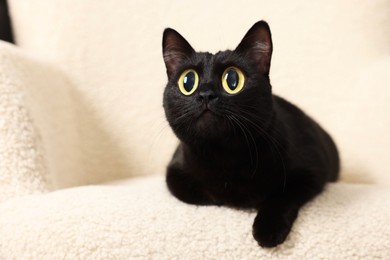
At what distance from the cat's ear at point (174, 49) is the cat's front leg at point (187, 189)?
26 centimetres

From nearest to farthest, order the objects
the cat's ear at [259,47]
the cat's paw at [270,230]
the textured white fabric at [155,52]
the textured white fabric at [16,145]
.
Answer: the cat's paw at [270,230], the cat's ear at [259,47], the textured white fabric at [16,145], the textured white fabric at [155,52]

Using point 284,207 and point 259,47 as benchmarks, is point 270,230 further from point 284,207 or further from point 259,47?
point 259,47

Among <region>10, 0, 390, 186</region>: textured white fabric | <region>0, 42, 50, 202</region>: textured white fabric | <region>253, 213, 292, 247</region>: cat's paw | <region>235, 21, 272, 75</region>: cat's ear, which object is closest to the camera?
<region>253, 213, 292, 247</region>: cat's paw

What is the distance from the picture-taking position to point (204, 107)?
0.76 m

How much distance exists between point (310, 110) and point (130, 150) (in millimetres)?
686

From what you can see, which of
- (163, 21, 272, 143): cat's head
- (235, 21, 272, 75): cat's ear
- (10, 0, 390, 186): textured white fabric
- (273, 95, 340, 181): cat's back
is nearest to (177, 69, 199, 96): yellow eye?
(163, 21, 272, 143): cat's head

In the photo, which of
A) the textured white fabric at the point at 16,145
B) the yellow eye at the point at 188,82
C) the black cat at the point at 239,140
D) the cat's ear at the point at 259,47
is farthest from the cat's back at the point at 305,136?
the textured white fabric at the point at 16,145

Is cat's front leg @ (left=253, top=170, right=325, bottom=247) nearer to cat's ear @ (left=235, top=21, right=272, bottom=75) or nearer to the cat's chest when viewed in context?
the cat's chest

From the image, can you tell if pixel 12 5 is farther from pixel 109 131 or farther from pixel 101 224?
pixel 101 224

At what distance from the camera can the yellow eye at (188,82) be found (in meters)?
0.82

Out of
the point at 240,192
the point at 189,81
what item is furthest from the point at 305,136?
the point at 189,81

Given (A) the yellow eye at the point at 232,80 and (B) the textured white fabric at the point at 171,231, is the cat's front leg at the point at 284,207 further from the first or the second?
(A) the yellow eye at the point at 232,80

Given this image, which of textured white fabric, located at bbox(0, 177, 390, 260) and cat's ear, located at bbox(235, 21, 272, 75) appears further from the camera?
cat's ear, located at bbox(235, 21, 272, 75)

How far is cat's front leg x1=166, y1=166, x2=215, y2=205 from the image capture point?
3.02ft
